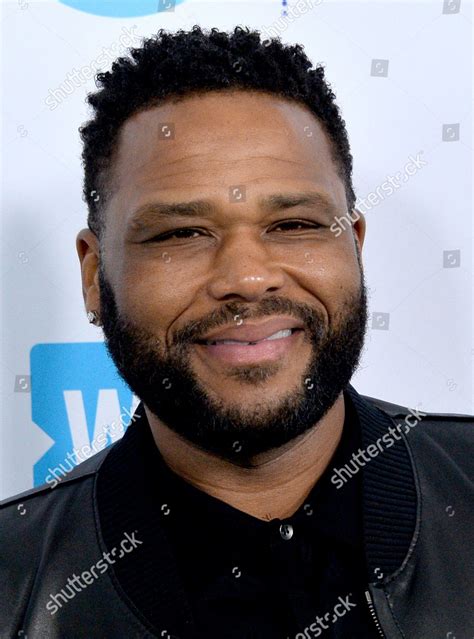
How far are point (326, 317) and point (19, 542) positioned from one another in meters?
0.56

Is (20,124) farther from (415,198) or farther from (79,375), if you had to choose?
(415,198)

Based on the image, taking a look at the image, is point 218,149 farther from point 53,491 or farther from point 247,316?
point 53,491

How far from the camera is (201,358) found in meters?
1.20

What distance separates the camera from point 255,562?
1.13 m

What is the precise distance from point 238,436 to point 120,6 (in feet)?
3.26

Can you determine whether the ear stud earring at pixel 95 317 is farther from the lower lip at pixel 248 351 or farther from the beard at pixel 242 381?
the lower lip at pixel 248 351

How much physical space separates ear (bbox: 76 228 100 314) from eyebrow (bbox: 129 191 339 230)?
0.63 feet

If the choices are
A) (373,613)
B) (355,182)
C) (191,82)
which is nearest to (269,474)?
(373,613)

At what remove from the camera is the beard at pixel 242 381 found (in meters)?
1.17

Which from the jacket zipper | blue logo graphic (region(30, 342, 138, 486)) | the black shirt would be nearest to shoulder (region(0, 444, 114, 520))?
the black shirt

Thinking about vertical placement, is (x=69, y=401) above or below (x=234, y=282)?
below

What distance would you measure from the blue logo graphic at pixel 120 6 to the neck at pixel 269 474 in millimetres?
910

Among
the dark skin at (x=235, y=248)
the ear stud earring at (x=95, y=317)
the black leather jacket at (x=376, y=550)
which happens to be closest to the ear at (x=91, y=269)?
the ear stud earring at (x=95, y=317)

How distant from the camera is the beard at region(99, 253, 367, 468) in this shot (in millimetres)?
1171
